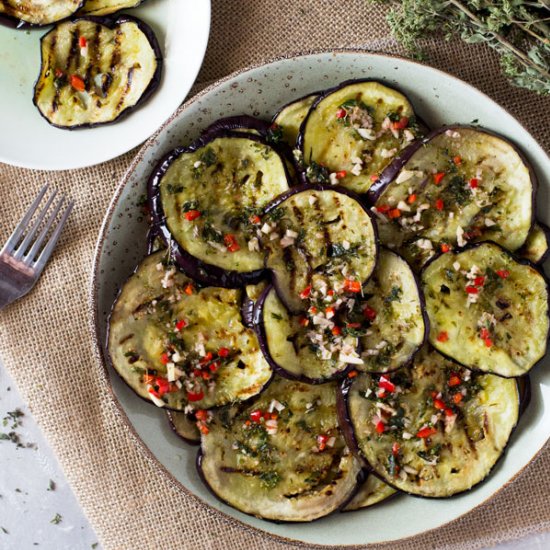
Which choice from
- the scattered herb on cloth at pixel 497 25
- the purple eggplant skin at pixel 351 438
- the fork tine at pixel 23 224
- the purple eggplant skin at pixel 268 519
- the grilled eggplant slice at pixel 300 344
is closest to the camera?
the scattered herb on cloth at pixel 497 25

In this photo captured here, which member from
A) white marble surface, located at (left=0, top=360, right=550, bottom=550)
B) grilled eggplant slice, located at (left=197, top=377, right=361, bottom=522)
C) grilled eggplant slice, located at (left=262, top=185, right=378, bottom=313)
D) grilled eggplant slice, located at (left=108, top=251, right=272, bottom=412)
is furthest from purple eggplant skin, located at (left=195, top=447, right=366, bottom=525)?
white marble surface, located at (left=0, top=360, right=550, bottom=550)

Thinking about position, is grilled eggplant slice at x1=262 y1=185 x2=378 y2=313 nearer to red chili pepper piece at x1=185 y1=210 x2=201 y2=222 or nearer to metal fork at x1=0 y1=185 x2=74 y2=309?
red chili pepper piece at x1=185 y1=210 x2=201 y2=222

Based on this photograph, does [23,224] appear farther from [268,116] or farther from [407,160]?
[407,160]

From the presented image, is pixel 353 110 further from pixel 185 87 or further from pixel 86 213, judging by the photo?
pixel 86 213

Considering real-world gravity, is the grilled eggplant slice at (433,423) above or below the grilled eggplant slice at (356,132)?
below

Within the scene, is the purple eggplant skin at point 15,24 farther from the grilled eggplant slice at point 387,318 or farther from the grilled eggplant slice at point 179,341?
the grilled eggplant slice at point 387,318

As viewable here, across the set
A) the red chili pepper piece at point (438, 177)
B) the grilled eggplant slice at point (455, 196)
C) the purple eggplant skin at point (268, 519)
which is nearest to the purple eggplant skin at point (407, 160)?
the grilled eggplant slice at point (455, 196)
